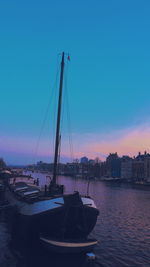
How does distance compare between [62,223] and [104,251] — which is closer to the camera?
[62,223]

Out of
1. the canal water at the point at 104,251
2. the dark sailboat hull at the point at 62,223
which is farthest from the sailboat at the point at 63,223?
the canal water at the point at 104,251

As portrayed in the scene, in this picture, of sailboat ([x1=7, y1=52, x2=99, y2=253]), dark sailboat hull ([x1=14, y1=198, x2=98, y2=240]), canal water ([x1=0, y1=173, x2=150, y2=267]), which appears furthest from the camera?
dark sailboat hull ([x1=14, y1=198, x2=98, y2=240])

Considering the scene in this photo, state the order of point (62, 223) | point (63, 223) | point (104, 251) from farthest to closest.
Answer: point (104, 251)
point (62, 223)
point (63, 223)

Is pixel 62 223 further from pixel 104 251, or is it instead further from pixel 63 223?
pixel 104 251

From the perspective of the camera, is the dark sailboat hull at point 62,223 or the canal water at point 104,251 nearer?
the canal water at point 104,251

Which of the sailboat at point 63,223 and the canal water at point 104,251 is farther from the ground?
the sailboat at point 63,223

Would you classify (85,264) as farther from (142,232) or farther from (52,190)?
(142,232)

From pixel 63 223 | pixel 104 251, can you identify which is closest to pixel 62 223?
pixel 63 223

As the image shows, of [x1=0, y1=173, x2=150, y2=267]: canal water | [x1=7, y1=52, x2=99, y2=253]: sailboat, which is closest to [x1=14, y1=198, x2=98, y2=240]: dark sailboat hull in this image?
[x1=7, y1=52, x2=99, y2=253]: sailboat

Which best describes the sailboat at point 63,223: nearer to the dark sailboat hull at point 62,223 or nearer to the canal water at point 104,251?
the dark sailboat hull at point 62,223

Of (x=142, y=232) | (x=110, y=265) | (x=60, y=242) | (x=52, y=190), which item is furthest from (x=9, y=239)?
(x=142, y=232)

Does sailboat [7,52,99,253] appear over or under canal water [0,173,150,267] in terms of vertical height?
over

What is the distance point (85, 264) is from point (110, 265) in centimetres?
249

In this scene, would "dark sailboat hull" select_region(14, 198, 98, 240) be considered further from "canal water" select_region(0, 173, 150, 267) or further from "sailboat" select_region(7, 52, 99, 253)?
"canal water" select_region(0, 173, 150, 267)
